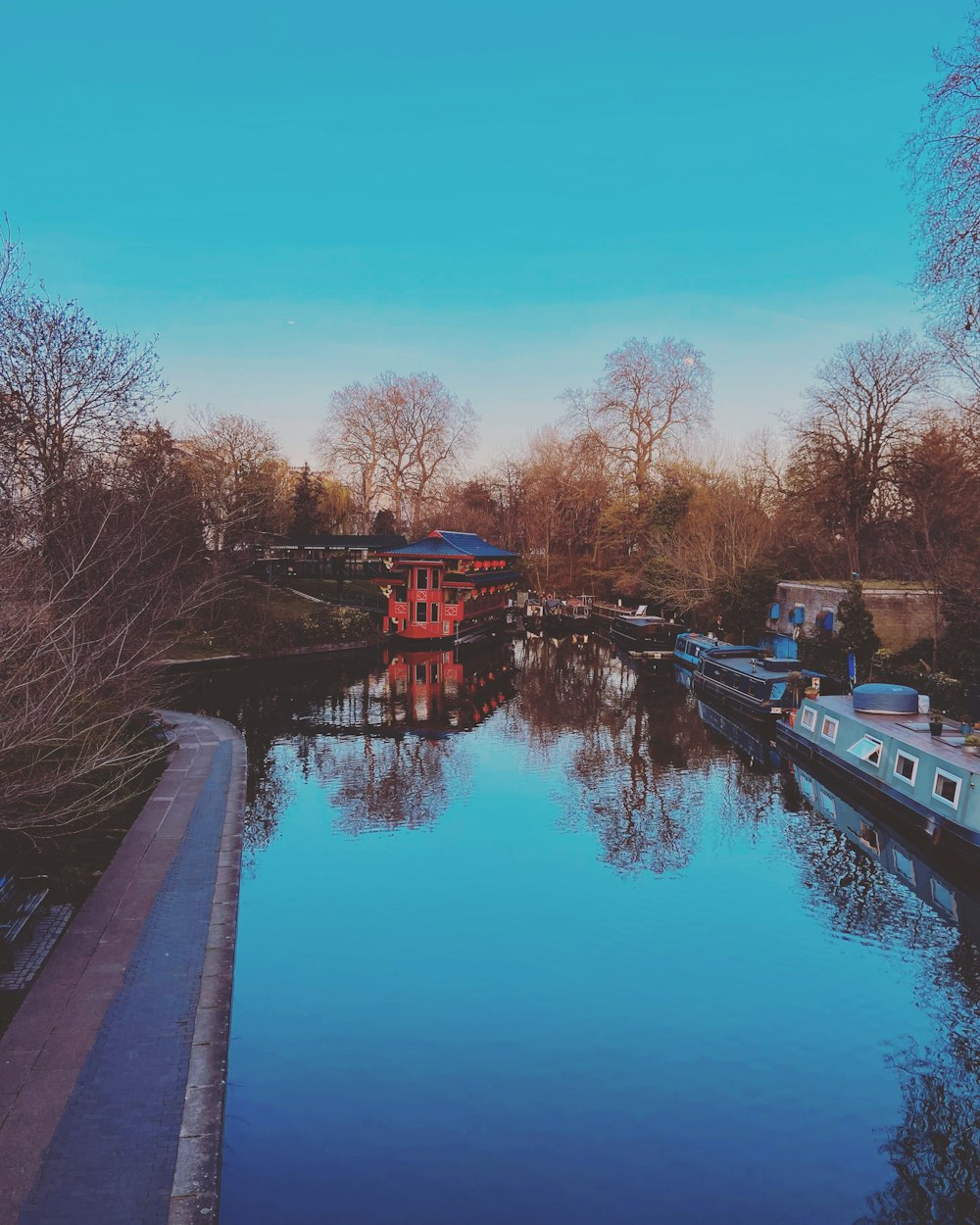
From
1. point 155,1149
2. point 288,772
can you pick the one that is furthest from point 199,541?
point 155,1149

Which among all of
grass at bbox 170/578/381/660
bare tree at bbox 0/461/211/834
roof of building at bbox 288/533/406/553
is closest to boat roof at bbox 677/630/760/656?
grass at bbox 170/578/381/660

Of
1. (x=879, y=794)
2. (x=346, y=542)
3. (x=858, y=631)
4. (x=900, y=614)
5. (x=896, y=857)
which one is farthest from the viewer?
(x=346, y=542)

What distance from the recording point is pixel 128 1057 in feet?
24.2

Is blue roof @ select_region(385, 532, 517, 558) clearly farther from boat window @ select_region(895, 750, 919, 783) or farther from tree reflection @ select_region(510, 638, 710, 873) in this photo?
boat window @ select_region(895, 750, 919, 783)

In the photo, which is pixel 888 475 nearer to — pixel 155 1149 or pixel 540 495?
pixel 540 495

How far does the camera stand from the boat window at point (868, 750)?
1670cm

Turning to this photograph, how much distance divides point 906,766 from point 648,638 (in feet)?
79.6

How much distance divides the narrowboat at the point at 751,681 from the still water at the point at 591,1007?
4.78 metres

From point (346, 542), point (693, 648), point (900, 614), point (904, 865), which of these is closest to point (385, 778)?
point (904, 865)

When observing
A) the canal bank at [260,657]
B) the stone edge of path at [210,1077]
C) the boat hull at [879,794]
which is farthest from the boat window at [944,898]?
the canal bank at [260,657]

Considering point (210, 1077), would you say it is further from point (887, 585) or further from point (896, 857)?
point (887, 585)

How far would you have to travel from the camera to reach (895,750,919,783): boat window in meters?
15.3

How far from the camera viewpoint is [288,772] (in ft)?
61.9

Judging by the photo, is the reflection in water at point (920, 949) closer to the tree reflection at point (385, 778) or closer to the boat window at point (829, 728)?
the boat window at point (829, 728)
